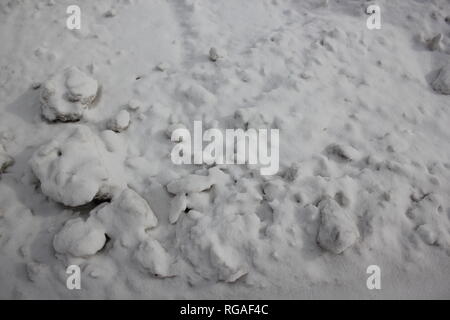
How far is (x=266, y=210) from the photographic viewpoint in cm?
204

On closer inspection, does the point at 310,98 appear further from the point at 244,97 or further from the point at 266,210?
the point at 266,210

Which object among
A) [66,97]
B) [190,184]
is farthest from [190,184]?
[66,97]

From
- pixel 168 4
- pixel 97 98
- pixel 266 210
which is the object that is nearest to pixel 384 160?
pixel 266 210

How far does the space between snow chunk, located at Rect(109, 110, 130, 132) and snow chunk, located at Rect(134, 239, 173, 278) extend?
95 cm

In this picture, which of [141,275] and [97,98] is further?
[97,98]

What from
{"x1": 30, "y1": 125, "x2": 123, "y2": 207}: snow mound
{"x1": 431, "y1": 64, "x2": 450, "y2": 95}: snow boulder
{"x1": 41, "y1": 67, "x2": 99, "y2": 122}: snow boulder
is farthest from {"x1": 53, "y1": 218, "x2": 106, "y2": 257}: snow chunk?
{"x1": 431, "y1": 64, "x2": 450, "y2": 95}: snow boulder

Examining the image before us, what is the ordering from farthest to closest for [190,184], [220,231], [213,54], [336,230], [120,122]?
[213,54] → [120,122] → [190,184] → [220,231] → [336,230]

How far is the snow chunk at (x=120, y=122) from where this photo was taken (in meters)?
2.40

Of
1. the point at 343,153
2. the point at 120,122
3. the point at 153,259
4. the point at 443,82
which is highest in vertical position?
the point at 443,82

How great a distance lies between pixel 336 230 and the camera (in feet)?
5.94

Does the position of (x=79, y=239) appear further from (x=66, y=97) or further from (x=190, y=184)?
(x=66, y=97)

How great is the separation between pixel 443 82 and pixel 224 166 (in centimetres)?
194

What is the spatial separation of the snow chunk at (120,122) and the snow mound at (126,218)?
63 cm

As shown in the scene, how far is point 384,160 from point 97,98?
7.27 feet
